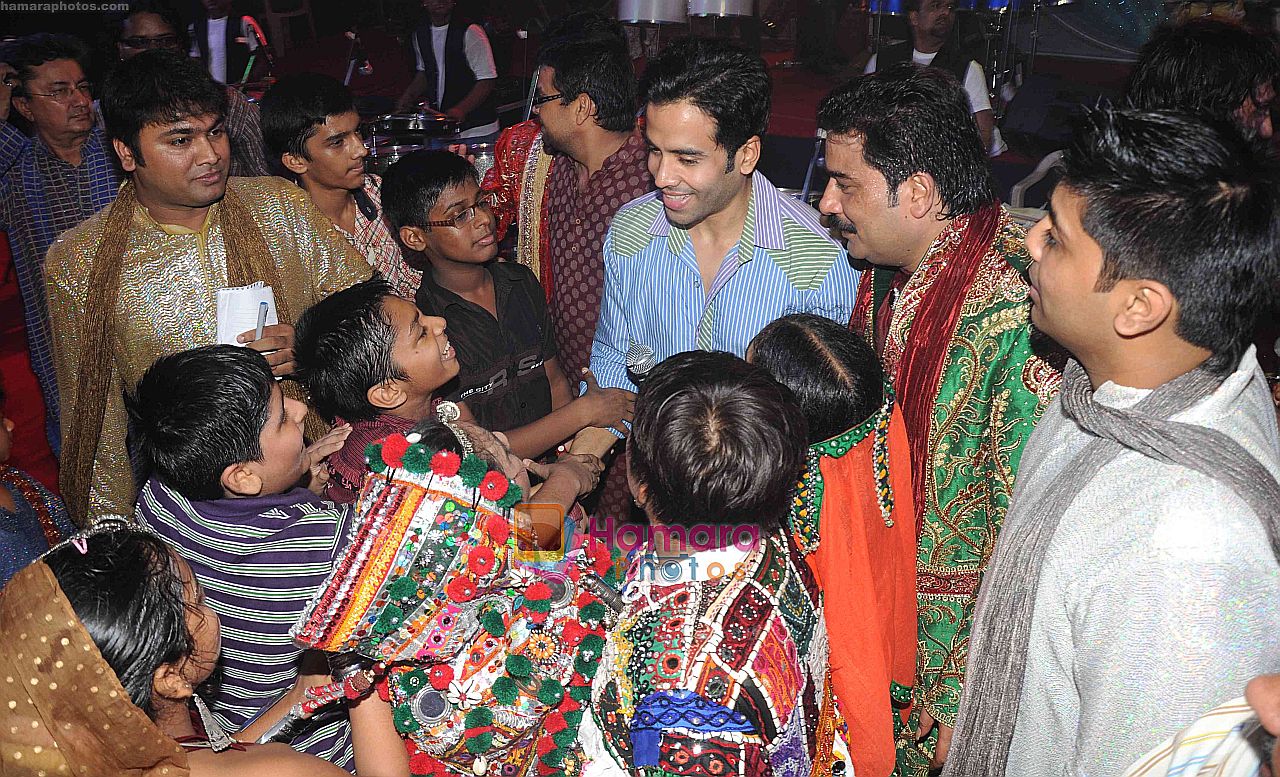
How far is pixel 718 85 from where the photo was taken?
2.40 meters

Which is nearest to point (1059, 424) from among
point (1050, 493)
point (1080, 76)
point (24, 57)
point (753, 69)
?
point (1050, 493)

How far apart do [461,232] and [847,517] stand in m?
1.60

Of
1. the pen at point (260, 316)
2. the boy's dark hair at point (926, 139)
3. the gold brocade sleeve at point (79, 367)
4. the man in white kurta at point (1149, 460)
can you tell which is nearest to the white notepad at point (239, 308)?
the pen at point (260, 316)

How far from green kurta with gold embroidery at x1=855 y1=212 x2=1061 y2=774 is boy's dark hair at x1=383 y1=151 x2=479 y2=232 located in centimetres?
151

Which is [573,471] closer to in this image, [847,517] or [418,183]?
[847,517]

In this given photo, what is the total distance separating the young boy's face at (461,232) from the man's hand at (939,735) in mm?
1795

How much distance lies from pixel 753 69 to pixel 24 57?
3064 mm

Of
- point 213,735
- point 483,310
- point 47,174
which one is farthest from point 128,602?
point 47,174

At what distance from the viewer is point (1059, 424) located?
1.62 metres

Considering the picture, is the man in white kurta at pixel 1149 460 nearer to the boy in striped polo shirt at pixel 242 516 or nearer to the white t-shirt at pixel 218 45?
the boy in striped polo shirt at pixel 242 516

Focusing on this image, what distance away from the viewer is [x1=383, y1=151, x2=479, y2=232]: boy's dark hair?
283 centimetres

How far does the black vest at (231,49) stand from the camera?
6902 mm

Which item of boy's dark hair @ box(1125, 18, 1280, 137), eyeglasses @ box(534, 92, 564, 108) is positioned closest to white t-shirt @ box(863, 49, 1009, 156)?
boy's dark hair @ box(1125, 18, 1280, 137)

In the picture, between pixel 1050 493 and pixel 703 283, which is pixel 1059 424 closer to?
pixel 1050 493
